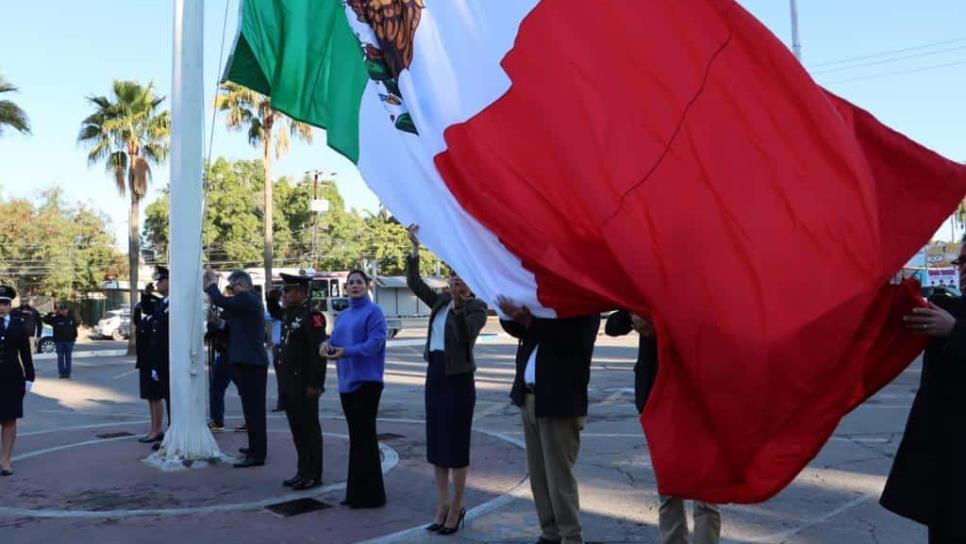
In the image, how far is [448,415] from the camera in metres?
6.11

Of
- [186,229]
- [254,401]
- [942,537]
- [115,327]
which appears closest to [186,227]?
[186,229]

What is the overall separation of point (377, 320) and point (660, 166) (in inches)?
162

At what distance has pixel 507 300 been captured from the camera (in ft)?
11.5

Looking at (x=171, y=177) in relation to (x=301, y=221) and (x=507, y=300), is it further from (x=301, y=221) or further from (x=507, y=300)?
(x=301, y=221)

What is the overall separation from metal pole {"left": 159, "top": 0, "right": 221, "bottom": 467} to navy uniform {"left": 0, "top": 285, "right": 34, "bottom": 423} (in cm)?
154

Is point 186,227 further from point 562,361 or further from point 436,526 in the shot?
point 562,361

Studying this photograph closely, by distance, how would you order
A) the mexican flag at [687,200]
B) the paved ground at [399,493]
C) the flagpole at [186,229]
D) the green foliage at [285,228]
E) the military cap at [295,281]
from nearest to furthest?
the mexican flag at [687,200] → the paved ground at [399,493] → the military cap at [295,281] → the flagpole at [186,229] → the green foliage at [285,228]

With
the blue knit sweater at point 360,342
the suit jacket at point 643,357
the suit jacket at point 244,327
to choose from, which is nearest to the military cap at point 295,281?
the suit jacket at point 244,327

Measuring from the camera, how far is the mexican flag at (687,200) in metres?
2.89

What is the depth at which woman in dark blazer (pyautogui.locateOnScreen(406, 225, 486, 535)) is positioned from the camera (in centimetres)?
609

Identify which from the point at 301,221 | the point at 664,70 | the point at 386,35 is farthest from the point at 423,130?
the point at 301,221

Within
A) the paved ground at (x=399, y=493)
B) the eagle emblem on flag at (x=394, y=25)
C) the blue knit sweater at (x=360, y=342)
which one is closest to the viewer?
the eagle emblem on flag at (x=394, y=25)

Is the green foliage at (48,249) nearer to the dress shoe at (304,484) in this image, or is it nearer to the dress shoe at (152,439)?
the dress shoe at (152,439)

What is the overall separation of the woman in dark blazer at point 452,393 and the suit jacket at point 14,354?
484 cm
